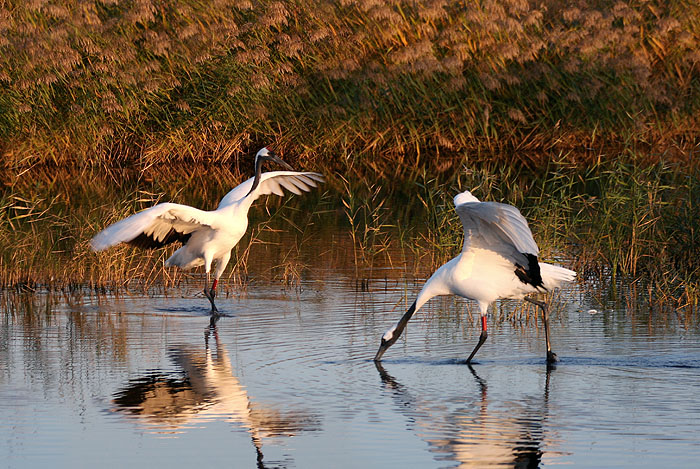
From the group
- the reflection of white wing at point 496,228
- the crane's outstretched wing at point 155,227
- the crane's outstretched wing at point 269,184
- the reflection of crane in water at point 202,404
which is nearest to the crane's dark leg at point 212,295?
the crane's outstretched wing at point 155,227

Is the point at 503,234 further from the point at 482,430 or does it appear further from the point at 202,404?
the point at 202,404

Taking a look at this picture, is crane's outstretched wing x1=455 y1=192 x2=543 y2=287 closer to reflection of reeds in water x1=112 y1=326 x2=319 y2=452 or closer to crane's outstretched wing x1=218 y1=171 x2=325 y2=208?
reflection of reeds in water x1=112 y1=326 x2=319 y2=452

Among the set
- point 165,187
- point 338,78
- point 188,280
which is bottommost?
point 188,280

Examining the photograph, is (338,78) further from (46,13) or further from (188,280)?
(188,280)

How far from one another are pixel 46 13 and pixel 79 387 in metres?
11.4

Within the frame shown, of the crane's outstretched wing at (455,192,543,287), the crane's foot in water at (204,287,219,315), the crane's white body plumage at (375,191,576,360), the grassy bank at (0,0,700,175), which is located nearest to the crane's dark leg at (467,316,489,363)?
Result: the crane's white body plumage at (375,191,576,360)

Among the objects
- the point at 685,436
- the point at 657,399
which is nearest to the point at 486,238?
the point at 657,399

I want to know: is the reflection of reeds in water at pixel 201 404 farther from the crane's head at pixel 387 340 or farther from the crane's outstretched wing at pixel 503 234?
the crane's outstretched wing at pixel 503 234

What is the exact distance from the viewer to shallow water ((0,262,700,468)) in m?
6.19

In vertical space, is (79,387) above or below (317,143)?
below

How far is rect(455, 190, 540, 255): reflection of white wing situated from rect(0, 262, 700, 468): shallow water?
71 centimetres

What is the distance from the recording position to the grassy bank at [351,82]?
1798cm

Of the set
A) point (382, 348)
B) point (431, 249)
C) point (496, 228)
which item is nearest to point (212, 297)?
point (431, 249)

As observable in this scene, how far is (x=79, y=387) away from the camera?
7496 millimetres
